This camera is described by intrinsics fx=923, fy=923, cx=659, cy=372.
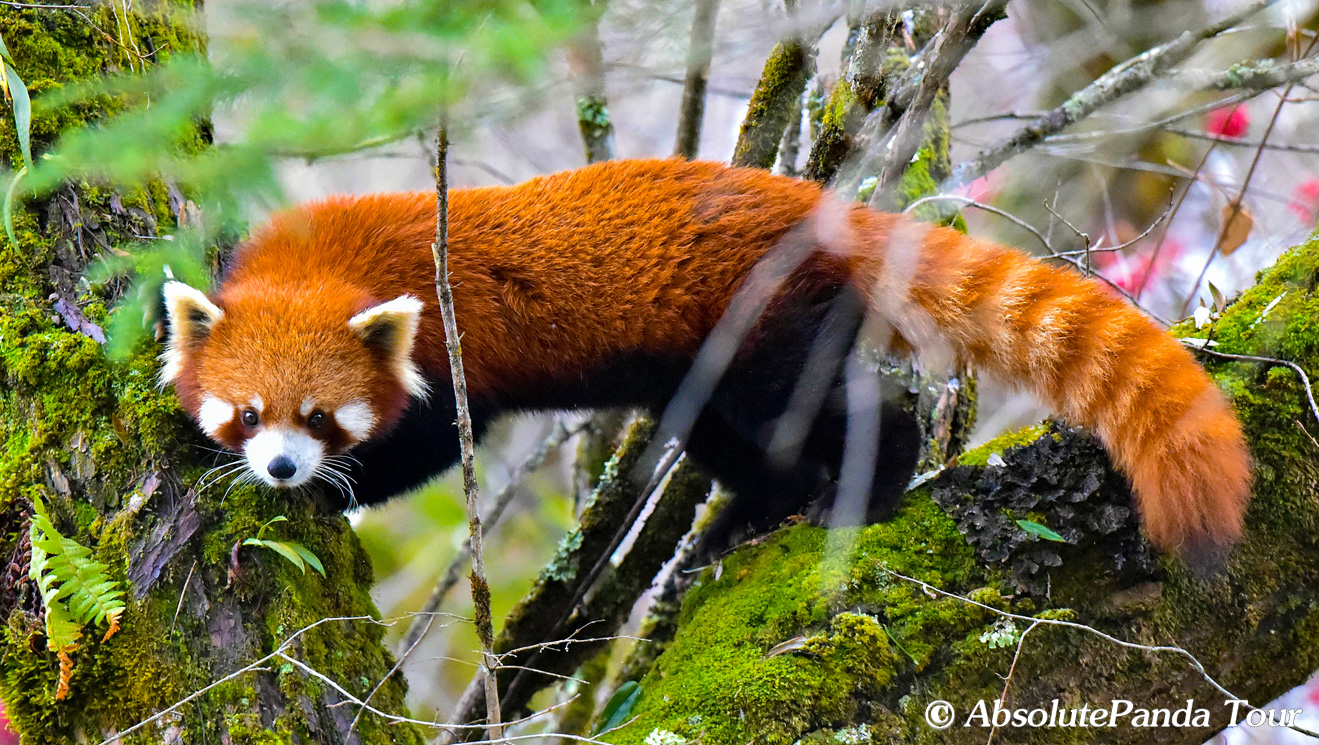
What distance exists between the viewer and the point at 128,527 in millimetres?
2541

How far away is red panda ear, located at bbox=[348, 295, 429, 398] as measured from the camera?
3.18 m

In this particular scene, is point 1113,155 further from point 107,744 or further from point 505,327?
point 107,744

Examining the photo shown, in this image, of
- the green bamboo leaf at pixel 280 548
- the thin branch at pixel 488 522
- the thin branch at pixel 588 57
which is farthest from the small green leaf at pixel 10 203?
the thin branch at pixel 488 522

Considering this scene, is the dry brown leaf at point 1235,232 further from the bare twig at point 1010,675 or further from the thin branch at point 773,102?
Result: the bare twig at point 1010,675

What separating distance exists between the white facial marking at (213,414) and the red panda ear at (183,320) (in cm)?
13

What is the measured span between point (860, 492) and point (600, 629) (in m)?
1.65

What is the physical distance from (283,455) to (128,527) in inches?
22.0

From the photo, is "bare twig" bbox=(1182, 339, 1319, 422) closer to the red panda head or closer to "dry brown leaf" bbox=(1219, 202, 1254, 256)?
"dry brown leaf" bbox=(1219, 202, 1254, 256)

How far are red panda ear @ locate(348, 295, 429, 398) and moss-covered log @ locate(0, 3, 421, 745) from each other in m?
0.58

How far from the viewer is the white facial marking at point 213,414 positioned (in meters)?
3.00

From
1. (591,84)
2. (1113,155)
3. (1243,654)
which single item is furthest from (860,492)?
(1113,155)

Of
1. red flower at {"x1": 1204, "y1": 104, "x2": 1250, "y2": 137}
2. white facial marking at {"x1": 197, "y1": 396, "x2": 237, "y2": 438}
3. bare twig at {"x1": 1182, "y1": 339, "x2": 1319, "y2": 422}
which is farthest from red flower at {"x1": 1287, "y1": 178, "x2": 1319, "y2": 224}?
white facial marking at {"x1": 197, "y1": 396, "x2": 237, "y2": 438}

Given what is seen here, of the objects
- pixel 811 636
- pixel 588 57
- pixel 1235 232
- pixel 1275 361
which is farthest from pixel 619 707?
pixel 1235 232

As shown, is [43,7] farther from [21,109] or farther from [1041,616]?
[1041,616]
